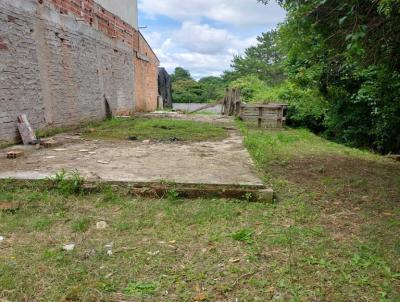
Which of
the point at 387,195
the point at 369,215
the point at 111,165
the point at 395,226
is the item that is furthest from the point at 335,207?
the point at 111,165

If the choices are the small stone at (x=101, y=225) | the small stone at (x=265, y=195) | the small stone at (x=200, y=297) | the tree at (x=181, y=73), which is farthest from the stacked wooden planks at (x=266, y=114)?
the tree at (x=181, y=73)

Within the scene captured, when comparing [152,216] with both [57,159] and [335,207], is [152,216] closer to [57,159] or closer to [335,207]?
[335,207]

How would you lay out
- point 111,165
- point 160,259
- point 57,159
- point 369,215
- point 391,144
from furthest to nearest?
point 391,144, point 57,159, point 111,165, point 369,215, point 160,259

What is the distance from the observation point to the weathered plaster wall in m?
6.08

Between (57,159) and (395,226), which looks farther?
(57,159)

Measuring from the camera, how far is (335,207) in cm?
379

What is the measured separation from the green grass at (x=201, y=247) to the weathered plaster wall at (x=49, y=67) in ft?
10.0

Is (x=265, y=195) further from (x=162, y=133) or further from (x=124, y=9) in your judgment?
(x=124, y=9)

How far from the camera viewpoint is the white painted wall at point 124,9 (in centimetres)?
1159

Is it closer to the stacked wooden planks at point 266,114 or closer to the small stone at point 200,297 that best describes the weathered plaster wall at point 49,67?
the stacked wooden planks at point 266,114

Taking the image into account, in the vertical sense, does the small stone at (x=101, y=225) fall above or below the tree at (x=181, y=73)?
below

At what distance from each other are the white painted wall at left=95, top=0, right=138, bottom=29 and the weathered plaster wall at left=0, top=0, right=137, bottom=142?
106 cm

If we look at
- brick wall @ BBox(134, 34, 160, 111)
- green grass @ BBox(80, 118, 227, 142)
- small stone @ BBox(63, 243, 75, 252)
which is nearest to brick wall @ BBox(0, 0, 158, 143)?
green grass @ BBox(80, 118, 227, 142)

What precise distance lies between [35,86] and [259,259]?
237 inches
